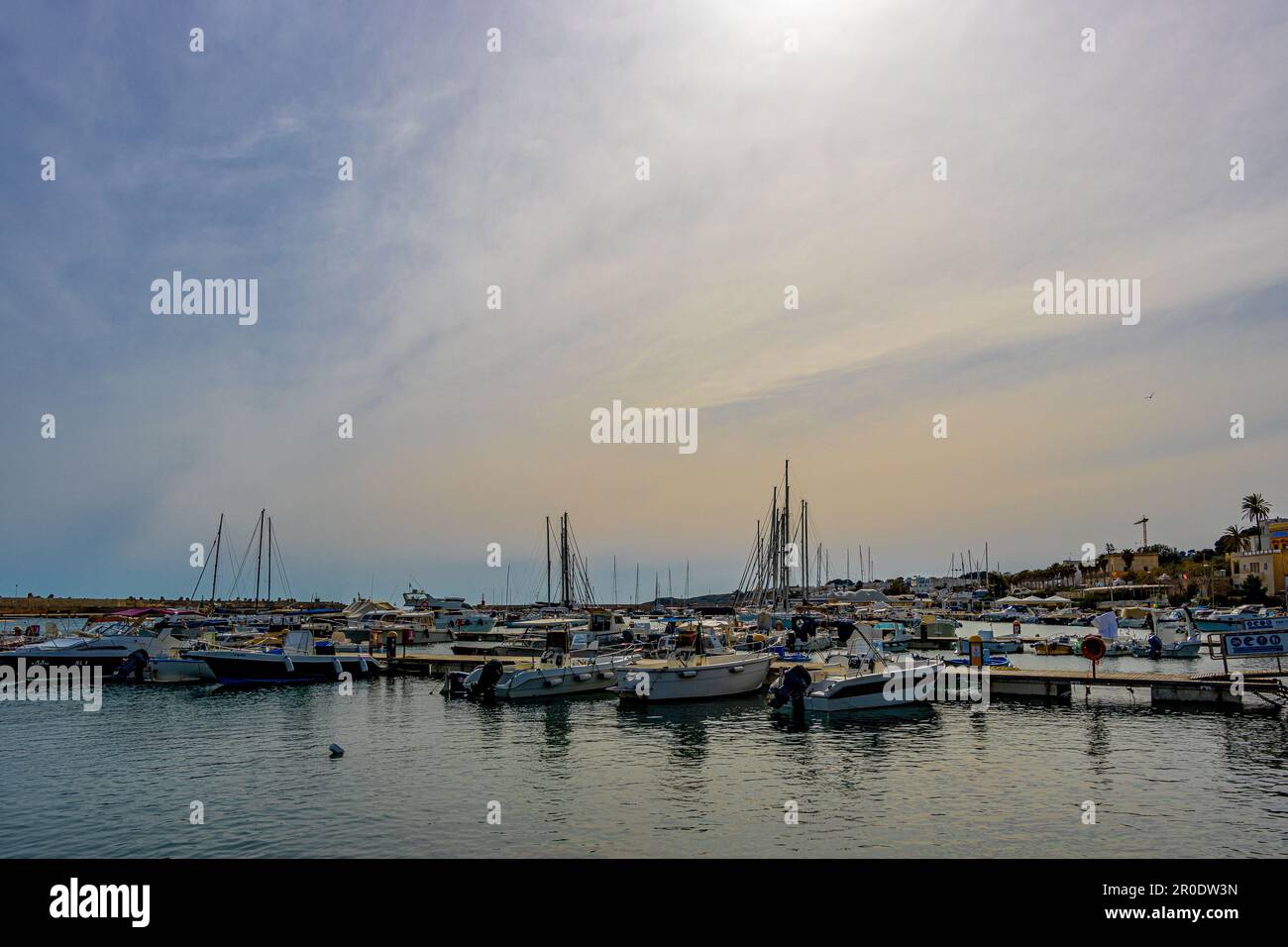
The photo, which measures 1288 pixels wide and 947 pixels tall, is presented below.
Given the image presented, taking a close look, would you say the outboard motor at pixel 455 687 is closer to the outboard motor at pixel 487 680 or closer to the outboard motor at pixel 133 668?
the outboard motor at pixel 487 680

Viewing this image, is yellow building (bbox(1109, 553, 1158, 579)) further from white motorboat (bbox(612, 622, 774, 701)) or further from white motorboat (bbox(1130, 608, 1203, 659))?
white motorboat (bbox(612, 622, 774, 701))

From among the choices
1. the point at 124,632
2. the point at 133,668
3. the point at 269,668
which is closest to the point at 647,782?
the point at 269,668

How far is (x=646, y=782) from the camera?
2778 centimetres

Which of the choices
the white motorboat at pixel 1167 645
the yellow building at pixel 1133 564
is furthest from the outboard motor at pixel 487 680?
the yellow building at pixel 1133 564

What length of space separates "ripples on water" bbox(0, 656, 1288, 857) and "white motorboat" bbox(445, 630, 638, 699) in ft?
10.6

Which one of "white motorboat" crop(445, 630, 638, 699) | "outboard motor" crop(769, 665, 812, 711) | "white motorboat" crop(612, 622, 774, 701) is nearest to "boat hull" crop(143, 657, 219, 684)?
"white motorboat" crop(445, 630, 638, 699)

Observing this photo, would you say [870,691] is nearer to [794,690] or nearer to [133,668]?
[794,690]

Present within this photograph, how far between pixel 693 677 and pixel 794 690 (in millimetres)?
6109

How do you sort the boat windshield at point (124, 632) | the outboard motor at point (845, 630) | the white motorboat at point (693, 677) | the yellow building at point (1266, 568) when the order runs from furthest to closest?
the yellow building at point (1266, 568) → the boat windshield at point (124, 632) → the outboard motor at point (845, 630) → the white motorboat at point (693, 677)

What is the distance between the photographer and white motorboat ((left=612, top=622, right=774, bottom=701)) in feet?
144
